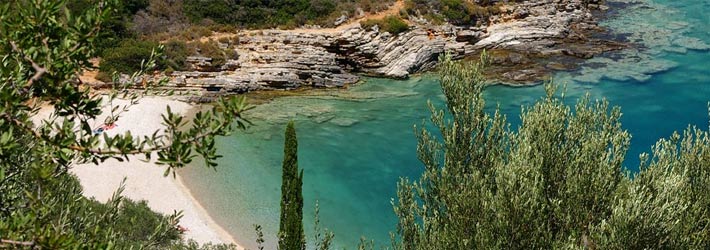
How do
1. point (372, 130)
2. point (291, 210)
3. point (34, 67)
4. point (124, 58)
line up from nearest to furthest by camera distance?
point (34, 67) → point (291, 210) → point (372, 130) → point (124, 58)

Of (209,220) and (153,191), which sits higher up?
(153,191)

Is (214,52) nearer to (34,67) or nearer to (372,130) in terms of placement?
(372,130)

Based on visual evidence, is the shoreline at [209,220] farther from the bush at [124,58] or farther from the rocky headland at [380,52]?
the bush at [124,58]

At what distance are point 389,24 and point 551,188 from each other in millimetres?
38796

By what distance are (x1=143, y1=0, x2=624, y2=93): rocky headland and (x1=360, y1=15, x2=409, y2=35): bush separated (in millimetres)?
412

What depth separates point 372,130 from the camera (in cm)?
3556

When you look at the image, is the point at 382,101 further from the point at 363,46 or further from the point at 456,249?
the point at 456,249

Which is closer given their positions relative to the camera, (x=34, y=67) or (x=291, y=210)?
(x=34, y=67)

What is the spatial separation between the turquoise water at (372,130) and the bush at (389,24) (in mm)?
5798

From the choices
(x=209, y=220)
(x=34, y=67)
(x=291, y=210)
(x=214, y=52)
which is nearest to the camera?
(x=34, y=67)

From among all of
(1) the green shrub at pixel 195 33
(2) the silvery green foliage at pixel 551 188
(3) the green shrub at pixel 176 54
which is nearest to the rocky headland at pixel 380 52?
(3) the green shrub at pixel 176 54

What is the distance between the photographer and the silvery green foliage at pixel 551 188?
9.59 m

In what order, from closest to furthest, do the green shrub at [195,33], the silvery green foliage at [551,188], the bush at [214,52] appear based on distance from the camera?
1. the silvery green foliage at [551,188]
2. the bush at [214,52]
3. the green shrub at [195,33]

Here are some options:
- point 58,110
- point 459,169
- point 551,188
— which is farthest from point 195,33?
point 58,110
